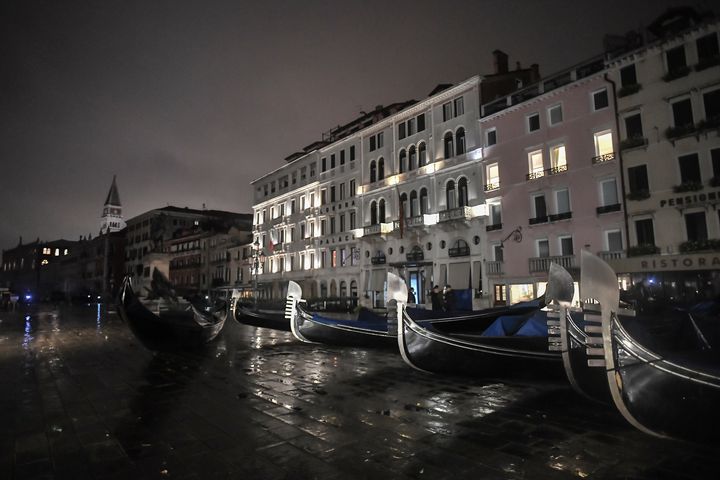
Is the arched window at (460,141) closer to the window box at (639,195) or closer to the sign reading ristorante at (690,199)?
the window box at (639,195)

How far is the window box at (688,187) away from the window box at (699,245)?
1.98 metres

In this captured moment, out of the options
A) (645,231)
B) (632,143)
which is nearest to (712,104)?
(632,143)

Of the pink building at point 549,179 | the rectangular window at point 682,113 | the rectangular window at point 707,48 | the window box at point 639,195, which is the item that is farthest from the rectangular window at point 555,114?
the rectangular window at point 707,48

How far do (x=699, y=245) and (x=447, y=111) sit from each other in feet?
48.2

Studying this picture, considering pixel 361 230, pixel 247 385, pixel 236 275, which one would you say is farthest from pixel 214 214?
pixel 247 385

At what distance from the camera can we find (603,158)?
18.2 m

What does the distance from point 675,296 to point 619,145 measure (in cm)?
661

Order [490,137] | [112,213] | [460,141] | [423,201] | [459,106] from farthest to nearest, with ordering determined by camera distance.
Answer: [112,213]
[423,201]
[459,106]
[460,141]
[490,137]

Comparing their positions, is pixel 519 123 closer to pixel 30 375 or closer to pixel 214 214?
pixel 30 375

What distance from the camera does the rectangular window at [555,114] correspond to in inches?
787

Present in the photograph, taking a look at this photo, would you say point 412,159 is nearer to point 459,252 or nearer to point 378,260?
point 378,260

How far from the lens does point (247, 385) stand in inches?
260

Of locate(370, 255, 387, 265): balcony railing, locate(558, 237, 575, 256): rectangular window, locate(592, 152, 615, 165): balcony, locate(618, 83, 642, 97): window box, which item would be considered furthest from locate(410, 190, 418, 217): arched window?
locate(618, 83, 642, 97): window box

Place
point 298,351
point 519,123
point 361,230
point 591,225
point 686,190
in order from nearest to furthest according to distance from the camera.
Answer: point 298,351 < point 686,190 < point 591,225 < point 519,123 < point 361,230
